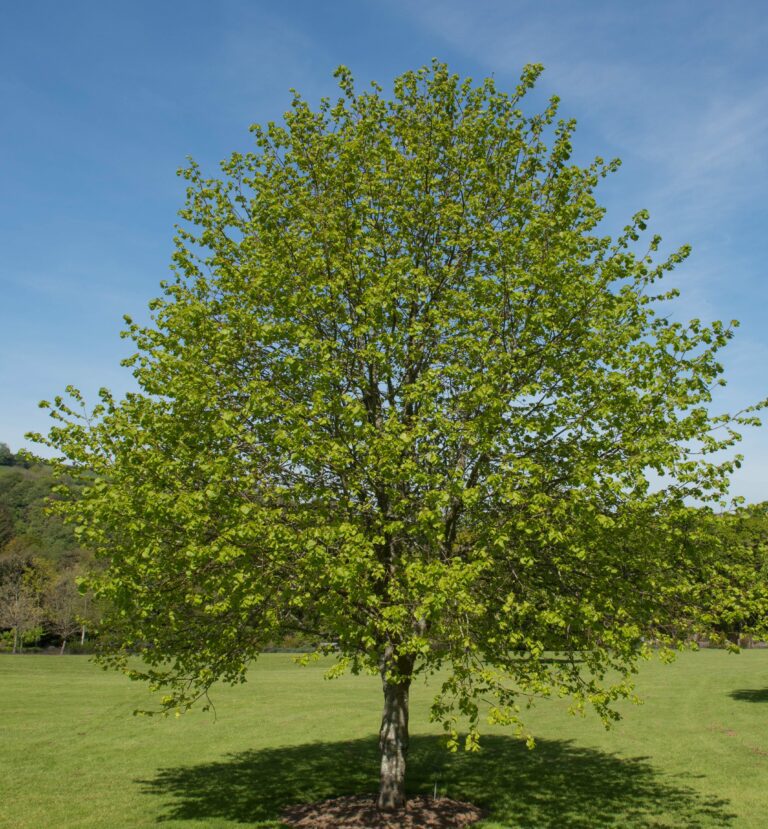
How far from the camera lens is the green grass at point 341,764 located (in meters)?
16.8

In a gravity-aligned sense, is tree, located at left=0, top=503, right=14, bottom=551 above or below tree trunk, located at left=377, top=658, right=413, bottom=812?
above

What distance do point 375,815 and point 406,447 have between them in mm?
9207

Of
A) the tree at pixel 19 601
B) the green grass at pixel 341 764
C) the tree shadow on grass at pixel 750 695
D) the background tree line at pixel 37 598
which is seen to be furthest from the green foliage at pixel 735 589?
the tree at pixel 19 601

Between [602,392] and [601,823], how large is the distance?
10616mm

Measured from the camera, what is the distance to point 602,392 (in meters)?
12.9

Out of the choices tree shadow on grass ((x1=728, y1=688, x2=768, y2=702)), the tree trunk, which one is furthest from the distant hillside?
tree shadow on grass ((x1=728, y1=688, x2=768, y2=702))

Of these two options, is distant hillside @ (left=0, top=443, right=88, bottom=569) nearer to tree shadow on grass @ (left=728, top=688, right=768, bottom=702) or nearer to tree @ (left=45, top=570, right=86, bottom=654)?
tree @ (left=45, top=570, right=86, bottom=654)

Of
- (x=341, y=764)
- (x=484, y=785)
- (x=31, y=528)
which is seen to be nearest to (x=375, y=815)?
(x=484, y=785)

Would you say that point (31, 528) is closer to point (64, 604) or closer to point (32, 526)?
point (32, 526)

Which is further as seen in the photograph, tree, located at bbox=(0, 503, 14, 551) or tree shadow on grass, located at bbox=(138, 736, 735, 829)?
tree, located at bbox=(0, 503, 14, 551)

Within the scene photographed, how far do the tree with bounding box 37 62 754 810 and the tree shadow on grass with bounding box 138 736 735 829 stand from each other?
3526 mm

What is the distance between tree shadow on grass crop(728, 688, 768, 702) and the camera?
3741 cm

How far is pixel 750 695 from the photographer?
39.0 metres

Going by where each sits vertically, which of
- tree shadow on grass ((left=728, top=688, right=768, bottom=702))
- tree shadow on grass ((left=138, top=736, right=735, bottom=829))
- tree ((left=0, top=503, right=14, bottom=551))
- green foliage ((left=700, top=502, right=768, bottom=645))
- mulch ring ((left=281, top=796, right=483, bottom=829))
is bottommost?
tree shadow on grass ((left=728, top=688, right=768, bottom=702))
